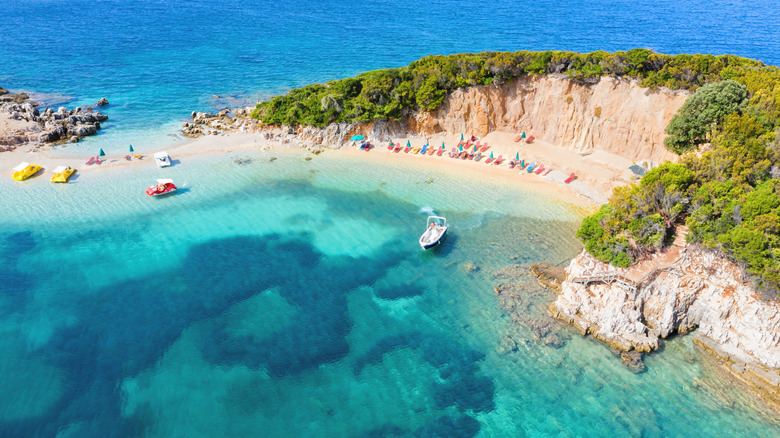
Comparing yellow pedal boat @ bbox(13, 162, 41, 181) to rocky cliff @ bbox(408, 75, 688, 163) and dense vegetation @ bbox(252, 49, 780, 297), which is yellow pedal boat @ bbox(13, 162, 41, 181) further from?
rocky cliff @ bbox(408, 75, 688, 163)

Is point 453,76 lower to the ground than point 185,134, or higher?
higher

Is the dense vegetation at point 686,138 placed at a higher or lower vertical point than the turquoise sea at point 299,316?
higher

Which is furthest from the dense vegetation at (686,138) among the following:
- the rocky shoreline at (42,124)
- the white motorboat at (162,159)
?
the rocky shoreline at (42,124)

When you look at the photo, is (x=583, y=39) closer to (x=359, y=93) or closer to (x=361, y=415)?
(x=359, y=93)

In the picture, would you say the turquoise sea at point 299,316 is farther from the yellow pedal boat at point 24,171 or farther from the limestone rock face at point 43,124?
the limestone rock face at point 43,124

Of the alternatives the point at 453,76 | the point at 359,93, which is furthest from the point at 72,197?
the point at 453,76

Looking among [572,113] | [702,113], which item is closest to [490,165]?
[572,113]
